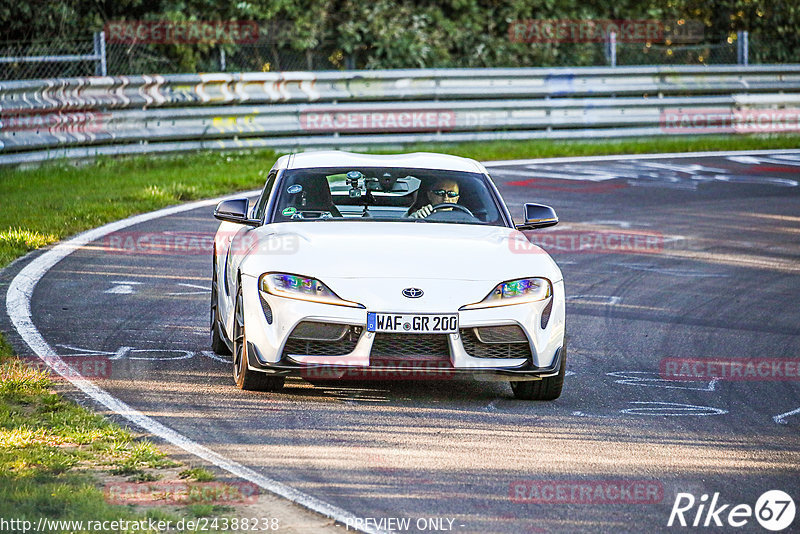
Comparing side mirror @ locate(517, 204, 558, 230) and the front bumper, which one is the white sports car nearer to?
the front bumper

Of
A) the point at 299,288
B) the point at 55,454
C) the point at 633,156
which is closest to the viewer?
the point at 55,454

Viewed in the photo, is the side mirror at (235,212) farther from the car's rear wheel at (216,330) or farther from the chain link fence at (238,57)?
the chain link fence at (238,57)

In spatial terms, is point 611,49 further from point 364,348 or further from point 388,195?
point 364,348

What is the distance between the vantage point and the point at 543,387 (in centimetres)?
732

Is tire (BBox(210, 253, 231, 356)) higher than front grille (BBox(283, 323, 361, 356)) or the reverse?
the reverse

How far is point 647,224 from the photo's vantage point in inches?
584

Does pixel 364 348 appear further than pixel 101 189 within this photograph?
No
